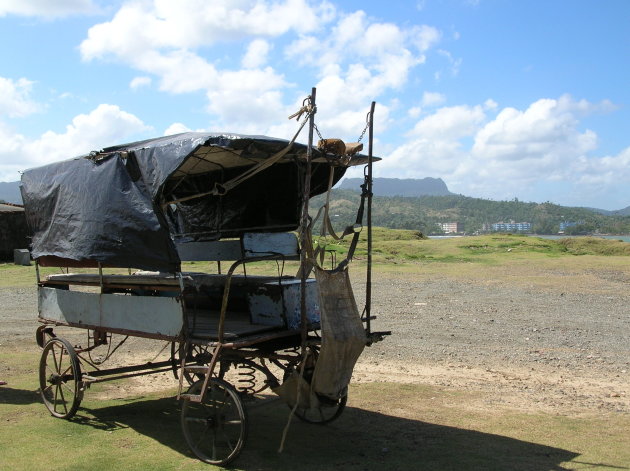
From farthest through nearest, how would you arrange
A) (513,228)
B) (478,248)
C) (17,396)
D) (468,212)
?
1. (468,212)
2. (513,228)
3. (478,248)
4. (17,396)

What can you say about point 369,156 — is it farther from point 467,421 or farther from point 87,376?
point 87,376

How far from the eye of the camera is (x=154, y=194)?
5957mm

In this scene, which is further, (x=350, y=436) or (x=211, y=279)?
(x=211, y=279)

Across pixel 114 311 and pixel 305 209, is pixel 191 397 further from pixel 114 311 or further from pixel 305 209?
pixel 305 209

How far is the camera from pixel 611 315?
14227 mm

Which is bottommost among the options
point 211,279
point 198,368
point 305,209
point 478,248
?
point 198,368

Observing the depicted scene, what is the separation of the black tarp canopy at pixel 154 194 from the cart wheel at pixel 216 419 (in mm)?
1169

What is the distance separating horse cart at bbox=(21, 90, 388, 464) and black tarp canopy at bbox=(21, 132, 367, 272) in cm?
2

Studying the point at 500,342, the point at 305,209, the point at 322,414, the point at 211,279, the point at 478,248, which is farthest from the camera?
the point at 478,248

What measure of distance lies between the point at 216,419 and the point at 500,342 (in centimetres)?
707

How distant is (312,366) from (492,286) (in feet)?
46.8

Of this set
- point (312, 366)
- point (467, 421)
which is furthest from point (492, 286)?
point (312, 366)

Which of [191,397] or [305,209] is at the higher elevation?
[305,209]

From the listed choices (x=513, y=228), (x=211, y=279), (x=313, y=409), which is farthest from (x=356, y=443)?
(x=513, y=228)
